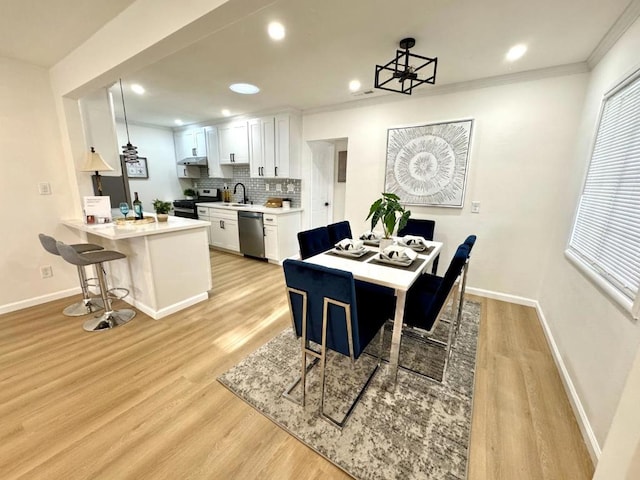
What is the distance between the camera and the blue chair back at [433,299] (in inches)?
63.0

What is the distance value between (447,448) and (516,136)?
2.96 meters

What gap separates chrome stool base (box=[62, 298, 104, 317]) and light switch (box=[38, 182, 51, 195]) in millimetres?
1239

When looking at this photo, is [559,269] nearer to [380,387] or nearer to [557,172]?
[557,172]

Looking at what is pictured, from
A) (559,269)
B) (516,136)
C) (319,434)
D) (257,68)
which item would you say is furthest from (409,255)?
(257,68)

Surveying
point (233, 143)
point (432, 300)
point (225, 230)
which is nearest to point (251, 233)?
point (225, 230)

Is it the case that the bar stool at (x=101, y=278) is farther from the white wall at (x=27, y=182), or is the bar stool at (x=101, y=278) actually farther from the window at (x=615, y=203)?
the window at (x=615, y=203)

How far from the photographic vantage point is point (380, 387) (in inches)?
70.0

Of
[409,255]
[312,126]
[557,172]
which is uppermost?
[312,126]

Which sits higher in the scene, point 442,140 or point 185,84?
point 185,84

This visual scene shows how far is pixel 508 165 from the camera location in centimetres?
282

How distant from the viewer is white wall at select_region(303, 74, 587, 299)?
259 cm

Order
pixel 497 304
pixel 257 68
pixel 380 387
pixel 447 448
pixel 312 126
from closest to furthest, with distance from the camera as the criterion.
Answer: pixel 447 448 → pixel 380 387 → pixel 257 68 → pixel 497 304 → pixel 312 126

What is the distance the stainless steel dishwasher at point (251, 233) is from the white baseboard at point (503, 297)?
3148 mm

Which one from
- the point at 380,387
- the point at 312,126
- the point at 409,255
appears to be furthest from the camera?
the point at 312,126
